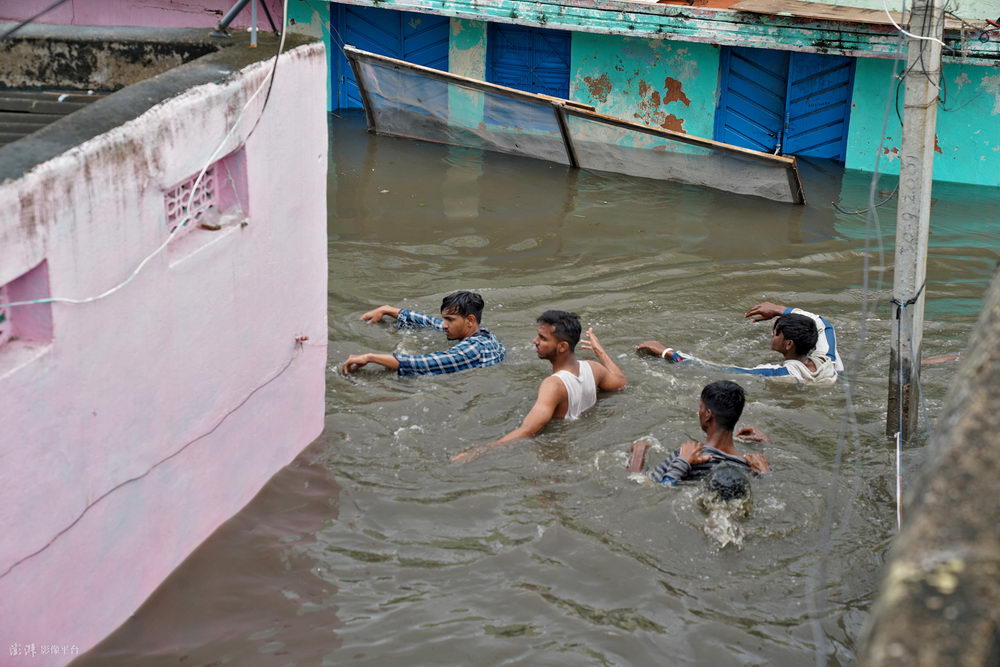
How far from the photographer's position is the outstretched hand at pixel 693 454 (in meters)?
5.71

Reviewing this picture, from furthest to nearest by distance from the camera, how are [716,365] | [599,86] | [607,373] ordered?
[599,86] → [716,365] → [607,373]

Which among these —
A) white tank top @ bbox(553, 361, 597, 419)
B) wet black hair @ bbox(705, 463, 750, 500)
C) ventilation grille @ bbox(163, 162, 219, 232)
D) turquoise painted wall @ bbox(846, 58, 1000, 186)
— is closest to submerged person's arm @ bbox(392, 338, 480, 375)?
white tank top @ bbox(553, 361, 597, 419)

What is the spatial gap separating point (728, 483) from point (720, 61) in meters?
9.75

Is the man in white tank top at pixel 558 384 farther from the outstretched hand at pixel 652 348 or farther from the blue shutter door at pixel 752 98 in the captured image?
the blue shutter door at pixel 752 98

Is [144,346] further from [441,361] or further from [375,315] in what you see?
[375,315]

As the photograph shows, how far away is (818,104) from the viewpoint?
1394cm

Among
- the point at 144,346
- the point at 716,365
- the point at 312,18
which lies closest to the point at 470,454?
the point at 716,365

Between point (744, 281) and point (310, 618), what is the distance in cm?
632

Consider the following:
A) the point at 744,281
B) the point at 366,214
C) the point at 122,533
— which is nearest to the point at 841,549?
the point at 122,533

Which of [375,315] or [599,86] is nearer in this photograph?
[375,315]

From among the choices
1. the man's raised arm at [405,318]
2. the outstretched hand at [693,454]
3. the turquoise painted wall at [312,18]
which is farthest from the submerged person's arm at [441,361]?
the turquoise painted wall at [312,18]

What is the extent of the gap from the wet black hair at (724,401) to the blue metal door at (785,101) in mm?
8984

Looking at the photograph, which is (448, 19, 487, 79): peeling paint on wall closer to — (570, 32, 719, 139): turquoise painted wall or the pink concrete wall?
(570, 32, 719, 139): turquoise painted wall

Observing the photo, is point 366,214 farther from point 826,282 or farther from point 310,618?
point 310,618
